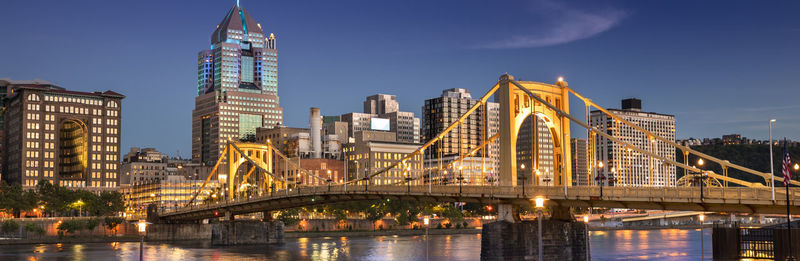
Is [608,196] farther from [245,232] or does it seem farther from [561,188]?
[245,232]

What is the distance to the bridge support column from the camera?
120125 millimetres

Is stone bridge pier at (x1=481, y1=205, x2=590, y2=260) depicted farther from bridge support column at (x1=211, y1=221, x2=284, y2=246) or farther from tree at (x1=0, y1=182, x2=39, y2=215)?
tree at (x1=0, y1=182, x2=39, y2=215)

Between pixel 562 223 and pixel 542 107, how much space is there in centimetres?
902

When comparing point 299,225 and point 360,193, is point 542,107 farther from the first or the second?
point 299,225

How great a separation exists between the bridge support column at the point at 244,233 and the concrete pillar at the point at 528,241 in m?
60.4

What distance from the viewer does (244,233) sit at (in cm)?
12112

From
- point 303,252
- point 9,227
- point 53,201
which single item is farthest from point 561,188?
point 53,201

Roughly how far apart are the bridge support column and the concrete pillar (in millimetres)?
60390

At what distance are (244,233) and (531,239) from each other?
208ft

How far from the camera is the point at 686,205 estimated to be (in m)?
55.6

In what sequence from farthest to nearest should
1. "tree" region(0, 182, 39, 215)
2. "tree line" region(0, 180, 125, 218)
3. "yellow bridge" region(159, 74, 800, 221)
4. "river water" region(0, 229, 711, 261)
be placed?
"tree line" region(0, 180, 125, 218)
"tree" region(0, 182, 39, 215)
"river water" region(0, 229, 711, 261)
"yellow bridge" region(159, 74, 800, 221)

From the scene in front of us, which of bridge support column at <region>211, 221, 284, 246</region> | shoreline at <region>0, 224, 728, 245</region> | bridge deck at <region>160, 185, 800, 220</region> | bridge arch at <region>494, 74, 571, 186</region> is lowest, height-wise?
shoreline at <region>0, 224, 728, 245</region>

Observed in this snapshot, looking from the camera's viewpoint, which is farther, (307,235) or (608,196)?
(307,235)

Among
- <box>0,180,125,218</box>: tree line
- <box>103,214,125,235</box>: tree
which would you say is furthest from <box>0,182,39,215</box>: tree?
<box>103,214,125,235</box>: tree
